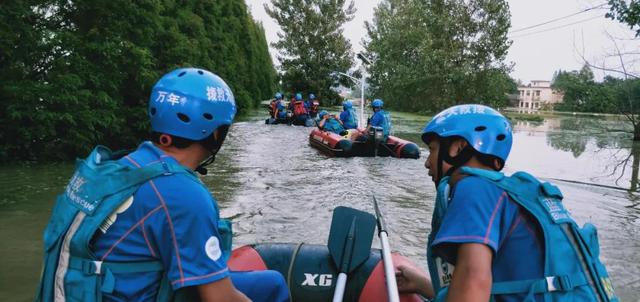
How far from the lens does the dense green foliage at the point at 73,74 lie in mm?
9781

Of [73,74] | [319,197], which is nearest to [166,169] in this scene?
[319,197]

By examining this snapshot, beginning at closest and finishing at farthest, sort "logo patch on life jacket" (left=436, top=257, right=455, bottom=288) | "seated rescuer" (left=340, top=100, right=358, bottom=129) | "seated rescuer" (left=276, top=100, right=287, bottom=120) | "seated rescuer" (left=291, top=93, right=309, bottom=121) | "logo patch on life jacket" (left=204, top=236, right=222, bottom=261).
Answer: "logo patch on life jacket" (left=204, top=236, right=222, bottom=261) → "logo patch on life jacket" (left=436, top=257, right=455, bottom=288) → "seated rescuer" (left=340, top=100, right=358, bottom=129) → "seated rescuer" (left=276, top=100, right=287, bottom=120) → "seated rescuer" (left=291, top=93, right=309, bottom=121)

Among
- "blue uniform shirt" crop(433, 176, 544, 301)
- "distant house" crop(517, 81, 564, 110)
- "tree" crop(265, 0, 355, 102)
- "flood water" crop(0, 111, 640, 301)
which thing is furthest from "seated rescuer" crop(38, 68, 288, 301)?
"distant house" crop(517, 81, 564, 110)

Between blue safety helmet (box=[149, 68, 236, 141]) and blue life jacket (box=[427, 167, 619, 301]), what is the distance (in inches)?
43.5

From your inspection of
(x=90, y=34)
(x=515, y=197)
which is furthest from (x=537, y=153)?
(x=515, y=197)

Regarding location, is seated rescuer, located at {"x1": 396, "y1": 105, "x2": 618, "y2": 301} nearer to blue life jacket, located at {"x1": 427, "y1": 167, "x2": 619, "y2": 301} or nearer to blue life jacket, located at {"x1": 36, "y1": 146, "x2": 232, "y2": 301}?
blue life jacket, located at {"x1": 427, "y1": 167, "x2": 619, "y2": 301}

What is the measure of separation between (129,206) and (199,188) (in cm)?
25

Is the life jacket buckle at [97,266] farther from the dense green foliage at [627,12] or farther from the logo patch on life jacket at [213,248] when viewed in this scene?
the dense green foliage at [627,12]

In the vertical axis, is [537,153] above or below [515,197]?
below

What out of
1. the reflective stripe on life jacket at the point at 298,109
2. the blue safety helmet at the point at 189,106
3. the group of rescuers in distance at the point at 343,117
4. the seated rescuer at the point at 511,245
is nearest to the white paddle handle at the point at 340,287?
the seated rescuer at the point at 511,245

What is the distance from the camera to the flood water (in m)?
5.90

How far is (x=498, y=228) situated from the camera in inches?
69.2

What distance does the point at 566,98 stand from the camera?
8731cm

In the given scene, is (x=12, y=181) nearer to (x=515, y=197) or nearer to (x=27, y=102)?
(x=27, y=102)
